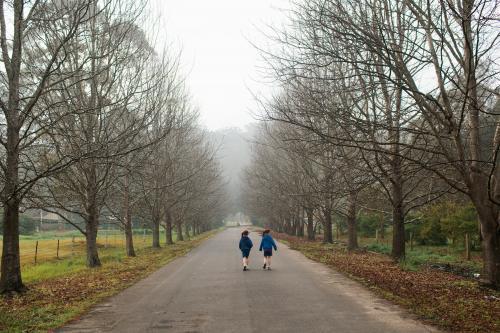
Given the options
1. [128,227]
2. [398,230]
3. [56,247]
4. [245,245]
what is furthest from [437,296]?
[56,247]

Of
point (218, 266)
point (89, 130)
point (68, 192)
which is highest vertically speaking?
point (89, 130)

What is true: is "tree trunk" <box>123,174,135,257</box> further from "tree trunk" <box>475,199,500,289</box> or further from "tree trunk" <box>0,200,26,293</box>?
"tree trunk" <box>475,199,500,289</box>

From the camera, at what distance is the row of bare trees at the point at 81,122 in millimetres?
10344

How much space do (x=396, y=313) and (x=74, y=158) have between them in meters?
6.76

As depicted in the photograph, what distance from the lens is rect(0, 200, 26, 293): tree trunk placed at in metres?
10.8

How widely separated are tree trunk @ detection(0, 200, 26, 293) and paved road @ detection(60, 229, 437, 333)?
8.35ft

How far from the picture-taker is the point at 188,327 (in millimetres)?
6988

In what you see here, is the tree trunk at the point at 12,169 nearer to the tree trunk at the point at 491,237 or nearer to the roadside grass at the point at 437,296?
the roadside grass at the point at 437,296

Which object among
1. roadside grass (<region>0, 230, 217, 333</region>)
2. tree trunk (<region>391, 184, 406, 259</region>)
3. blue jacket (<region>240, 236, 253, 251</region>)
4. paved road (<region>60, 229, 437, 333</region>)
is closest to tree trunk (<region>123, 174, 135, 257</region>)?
roadside grass (<region>0, 230, 217, 333</region>)

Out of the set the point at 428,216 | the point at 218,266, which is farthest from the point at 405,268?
the point at 428,216

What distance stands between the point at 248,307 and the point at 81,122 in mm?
9078

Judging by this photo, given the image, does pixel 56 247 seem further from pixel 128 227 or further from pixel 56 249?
pixel 128 227

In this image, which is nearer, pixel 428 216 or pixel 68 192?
pixel 68 192

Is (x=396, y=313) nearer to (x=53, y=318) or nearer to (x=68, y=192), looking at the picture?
(x=53, y=318)
